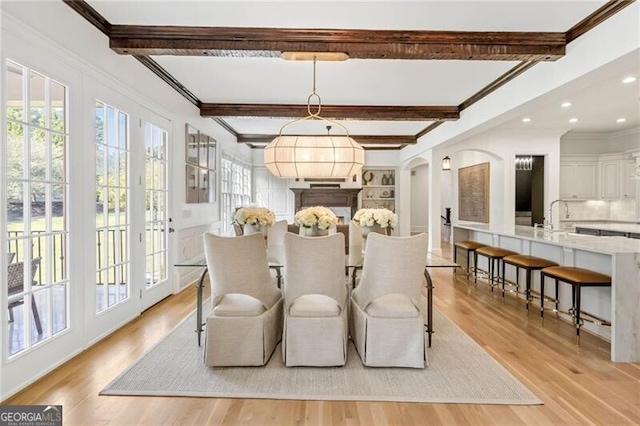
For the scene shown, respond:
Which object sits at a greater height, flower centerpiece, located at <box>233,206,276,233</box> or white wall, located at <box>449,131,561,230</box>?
white wall, located at <box>449,131,561,230</box>

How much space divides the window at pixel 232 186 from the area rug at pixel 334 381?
4739mm

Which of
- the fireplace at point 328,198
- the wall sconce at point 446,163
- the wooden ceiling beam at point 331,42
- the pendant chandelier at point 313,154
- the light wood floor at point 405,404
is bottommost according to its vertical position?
the light wood floor at point 405,404

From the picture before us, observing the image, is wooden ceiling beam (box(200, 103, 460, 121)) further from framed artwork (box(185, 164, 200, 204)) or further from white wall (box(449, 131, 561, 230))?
white wall (box(449, 131, 561, 230))

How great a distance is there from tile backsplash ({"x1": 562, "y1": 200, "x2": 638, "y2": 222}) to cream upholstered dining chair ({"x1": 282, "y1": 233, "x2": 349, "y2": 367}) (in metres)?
7.63

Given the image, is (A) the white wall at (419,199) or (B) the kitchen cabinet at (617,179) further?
(A) the white wall at (419,199)

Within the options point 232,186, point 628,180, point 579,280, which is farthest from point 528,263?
point 232,186

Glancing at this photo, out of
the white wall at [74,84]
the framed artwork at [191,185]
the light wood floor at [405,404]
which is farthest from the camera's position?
the framed artwork at [191,185]

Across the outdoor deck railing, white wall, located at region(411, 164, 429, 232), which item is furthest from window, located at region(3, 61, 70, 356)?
white wall, located at region(411, 164, 429, 232)

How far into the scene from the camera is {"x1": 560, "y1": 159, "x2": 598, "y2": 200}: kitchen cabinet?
824 cm

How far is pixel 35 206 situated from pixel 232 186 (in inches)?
231

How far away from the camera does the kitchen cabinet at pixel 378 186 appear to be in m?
10.8

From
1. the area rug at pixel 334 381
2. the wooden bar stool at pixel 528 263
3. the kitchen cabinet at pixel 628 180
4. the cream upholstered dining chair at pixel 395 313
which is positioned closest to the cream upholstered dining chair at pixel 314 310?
the area rug at pixel 334 381

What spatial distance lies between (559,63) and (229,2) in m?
3.09

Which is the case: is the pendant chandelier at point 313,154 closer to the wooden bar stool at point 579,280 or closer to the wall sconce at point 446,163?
the wooden bar stool at point 579,280
